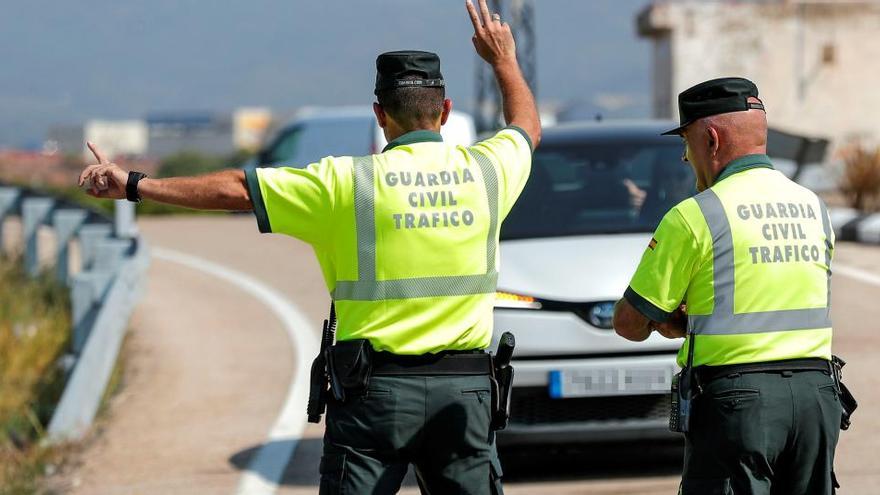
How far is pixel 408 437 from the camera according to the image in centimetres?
450

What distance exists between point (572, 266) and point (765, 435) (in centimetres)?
340

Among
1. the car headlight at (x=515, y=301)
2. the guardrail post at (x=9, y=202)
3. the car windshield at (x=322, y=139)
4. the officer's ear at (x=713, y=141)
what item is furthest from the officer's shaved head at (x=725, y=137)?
the car windshield at (x=322, y=139)

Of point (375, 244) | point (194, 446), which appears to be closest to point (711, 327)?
point (375, 244)

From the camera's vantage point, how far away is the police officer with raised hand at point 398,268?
4477mm

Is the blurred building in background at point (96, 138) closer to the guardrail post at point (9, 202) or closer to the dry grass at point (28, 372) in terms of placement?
the guardrail post at point (9, 202)

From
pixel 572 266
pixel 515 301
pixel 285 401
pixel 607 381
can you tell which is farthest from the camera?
pixel 285 401

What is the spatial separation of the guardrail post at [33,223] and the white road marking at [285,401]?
219cm

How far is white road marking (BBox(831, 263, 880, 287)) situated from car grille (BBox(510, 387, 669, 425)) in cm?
779

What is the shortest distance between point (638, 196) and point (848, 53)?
35.5 metres

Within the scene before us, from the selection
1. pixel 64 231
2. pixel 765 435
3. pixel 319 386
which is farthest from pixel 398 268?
pixel 64 231

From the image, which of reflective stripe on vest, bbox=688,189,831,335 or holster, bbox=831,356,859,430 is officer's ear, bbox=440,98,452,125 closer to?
reflective stripe on vest, bbox=688,189,831,335

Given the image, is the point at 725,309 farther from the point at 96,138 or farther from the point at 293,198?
the point at 96,138

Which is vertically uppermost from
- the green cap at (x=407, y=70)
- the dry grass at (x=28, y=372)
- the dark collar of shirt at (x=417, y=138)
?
the green cap at (x=407, y=70)

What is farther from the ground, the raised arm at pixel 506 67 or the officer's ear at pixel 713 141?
the raised arm at pixel 506 67
